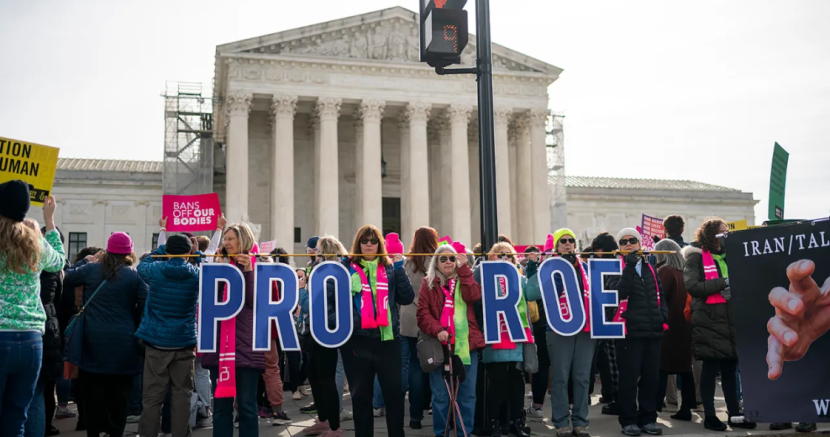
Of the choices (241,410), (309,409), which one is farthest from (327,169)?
(241,410)

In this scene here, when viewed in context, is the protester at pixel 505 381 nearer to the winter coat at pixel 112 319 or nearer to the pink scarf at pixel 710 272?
the pink scarf at pixel 710 272

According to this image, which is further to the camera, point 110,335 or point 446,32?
point 446,32

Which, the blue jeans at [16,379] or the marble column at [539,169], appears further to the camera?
the marble column at [539,169]

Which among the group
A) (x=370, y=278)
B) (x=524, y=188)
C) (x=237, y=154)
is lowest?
(x=370, y=278)

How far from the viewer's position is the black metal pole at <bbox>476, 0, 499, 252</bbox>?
816cm

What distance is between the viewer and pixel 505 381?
8297mm

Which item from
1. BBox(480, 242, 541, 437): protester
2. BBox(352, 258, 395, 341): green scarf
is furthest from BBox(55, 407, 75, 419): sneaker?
BBox(480, 242, 541, 437): protester

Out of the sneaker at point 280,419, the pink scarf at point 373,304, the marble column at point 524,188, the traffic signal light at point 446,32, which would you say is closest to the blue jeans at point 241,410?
the pink scarf at point 373,304

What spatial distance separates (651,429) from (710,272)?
2.10m

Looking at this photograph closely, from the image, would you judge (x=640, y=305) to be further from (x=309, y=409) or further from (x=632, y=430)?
(x=309, y=409)

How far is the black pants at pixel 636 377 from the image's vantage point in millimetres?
8508

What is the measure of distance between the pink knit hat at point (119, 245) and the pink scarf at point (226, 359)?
4.35 feet

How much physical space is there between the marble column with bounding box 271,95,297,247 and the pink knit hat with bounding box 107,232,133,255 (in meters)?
27.6

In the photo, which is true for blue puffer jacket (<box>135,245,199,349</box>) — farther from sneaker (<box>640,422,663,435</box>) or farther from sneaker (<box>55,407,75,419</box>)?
sneaker (<box>640,422,663,435</box>)
